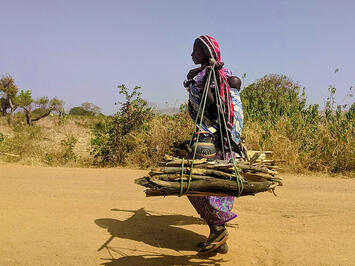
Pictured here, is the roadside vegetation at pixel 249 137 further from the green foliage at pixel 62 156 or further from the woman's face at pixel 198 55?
the woman's face at pixel 198 55

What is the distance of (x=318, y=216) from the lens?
15.9ft

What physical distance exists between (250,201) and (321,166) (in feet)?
10.8

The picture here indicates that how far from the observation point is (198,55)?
11.3ft

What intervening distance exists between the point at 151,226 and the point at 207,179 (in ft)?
6.70

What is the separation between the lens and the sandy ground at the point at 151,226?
3.50m

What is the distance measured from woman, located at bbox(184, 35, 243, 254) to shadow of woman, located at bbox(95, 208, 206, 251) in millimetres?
506

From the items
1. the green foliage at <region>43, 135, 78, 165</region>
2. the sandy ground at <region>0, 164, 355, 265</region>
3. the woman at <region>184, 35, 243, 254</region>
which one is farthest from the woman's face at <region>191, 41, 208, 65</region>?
the green foliage at <region>43, 135, 78, 165</region>

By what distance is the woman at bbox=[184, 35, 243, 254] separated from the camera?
3.30 metres

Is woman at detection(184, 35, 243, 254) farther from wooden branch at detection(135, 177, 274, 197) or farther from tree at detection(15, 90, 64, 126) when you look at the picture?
tree at detection(15, 90, 64, 126)

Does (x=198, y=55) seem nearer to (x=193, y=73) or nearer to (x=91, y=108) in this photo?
(x=193, y=73)

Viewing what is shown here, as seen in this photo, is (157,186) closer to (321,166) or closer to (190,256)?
(190,256)

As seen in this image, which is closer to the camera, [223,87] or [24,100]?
[223,87]

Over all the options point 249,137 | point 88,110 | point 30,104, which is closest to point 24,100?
point 30,104

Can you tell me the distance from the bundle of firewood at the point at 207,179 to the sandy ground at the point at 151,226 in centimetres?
110
